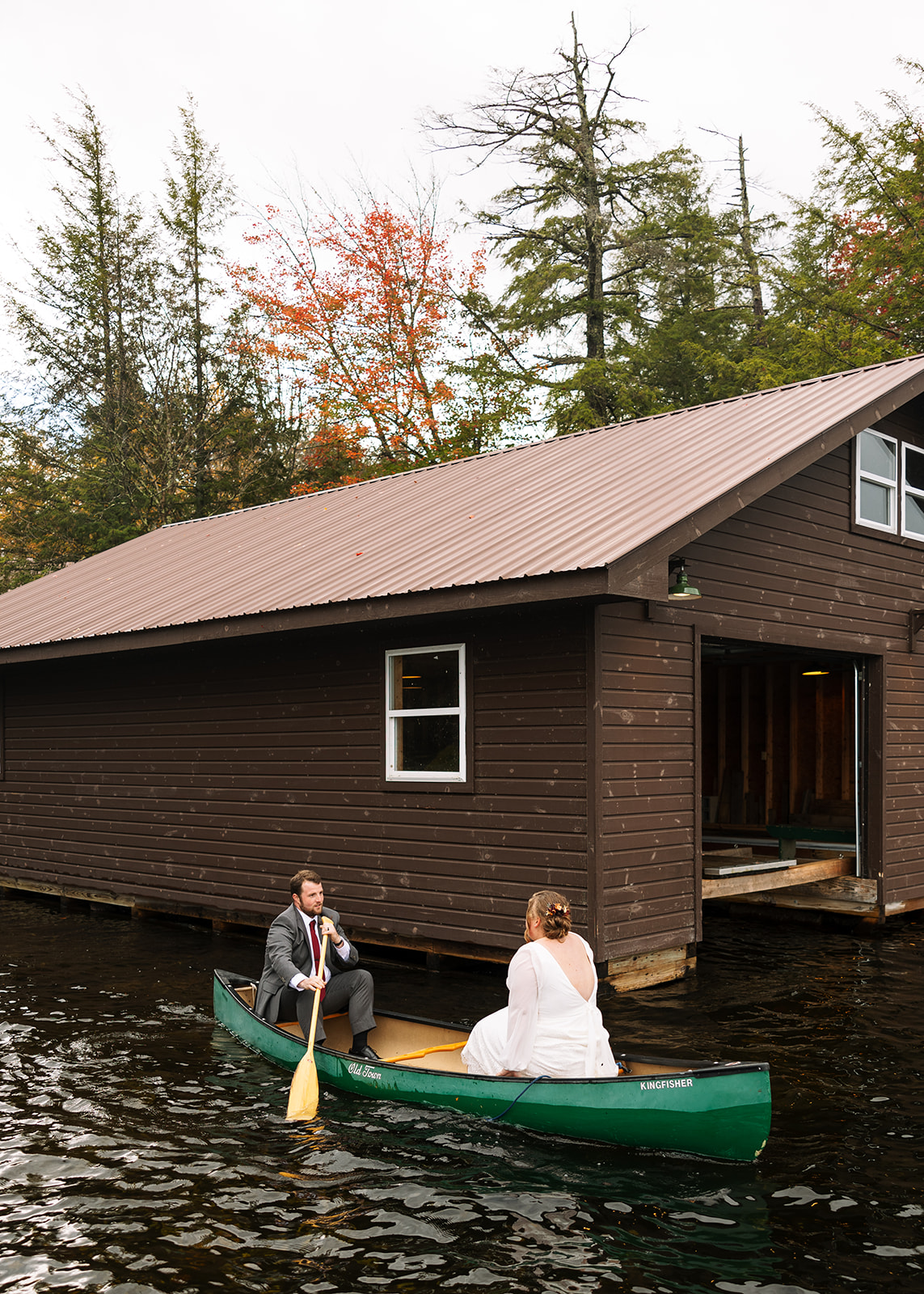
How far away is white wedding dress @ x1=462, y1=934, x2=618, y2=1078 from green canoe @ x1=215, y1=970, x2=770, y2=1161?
0.14m

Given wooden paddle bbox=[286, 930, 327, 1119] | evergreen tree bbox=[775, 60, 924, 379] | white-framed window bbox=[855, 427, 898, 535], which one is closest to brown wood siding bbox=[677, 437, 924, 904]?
white-framed window bbox=[855, 427, 898, 535]

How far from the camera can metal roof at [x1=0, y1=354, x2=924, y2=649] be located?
1002 cm

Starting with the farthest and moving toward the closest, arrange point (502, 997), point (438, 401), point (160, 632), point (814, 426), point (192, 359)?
point (192, 359) < point (438, 401) < point (160, 632) < point (814, 426) < point (502, 997)

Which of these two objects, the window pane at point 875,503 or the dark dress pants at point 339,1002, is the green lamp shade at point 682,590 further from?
the window pane at point 875,503

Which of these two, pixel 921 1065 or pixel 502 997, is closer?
pixel 921 1065

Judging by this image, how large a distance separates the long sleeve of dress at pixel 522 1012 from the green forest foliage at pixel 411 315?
70.7 ft

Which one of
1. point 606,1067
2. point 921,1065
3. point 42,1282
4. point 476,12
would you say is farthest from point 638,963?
point 476,12

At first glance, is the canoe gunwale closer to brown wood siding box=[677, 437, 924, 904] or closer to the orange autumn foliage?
brown wood siding box=[677, 437, 924, 904]

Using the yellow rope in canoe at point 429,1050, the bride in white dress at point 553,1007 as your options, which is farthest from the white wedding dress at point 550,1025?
the yellow rope in canoe at point 429,1050

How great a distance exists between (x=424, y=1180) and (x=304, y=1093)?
1.25 metres

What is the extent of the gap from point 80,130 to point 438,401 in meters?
14.8

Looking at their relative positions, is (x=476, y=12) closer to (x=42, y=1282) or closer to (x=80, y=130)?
(x=80, y=130)

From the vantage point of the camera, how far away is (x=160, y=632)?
12.8 meters

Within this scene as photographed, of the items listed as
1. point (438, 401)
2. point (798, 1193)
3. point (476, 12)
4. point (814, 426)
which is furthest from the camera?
point (476, 12)
